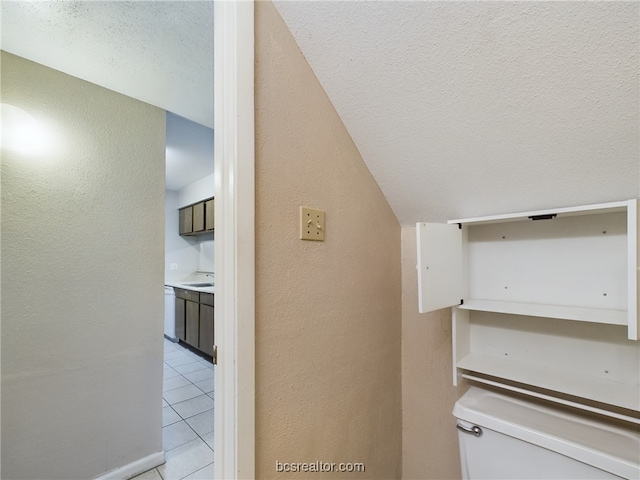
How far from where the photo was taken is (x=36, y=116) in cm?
133

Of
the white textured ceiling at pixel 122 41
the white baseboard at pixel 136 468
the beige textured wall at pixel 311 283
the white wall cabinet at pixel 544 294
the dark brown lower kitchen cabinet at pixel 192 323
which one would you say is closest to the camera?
the beige textured wall at pixel 311 283

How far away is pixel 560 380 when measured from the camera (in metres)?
0.94

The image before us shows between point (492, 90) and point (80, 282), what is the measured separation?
1957mm

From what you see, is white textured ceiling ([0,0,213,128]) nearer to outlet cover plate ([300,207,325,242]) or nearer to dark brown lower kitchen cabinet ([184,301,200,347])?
outlet cover plate ([300,207,325,242])

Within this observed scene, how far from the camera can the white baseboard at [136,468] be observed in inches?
59.7

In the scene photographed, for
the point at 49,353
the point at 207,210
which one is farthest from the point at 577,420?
the point at 207,210

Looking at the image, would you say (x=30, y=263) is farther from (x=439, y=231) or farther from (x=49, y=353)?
(x=439, y=231)

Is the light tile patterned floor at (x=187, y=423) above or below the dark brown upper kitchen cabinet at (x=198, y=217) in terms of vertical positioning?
below

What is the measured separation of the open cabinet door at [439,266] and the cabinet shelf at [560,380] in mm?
270

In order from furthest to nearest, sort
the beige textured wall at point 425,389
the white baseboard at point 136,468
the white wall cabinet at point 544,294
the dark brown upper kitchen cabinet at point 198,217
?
the dark brown upper kitchen cabinet at point 198,217 → the white baseboard at point 136,468 → the beige textured wall at point 425,389 → the white wall cabinet at point 544,294

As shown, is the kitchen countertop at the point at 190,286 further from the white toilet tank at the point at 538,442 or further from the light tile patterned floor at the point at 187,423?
the white toilet tank at the point at 538,442

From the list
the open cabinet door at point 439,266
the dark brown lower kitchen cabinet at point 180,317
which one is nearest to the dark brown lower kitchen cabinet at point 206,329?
the dark brown lower kitchen cabinet at point 180,317

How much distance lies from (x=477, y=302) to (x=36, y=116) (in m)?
2.16

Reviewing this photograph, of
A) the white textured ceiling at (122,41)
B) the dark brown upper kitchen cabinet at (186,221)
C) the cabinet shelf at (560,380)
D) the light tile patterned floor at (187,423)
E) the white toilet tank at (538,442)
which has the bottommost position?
the light tile patterned floor at (187,423)
